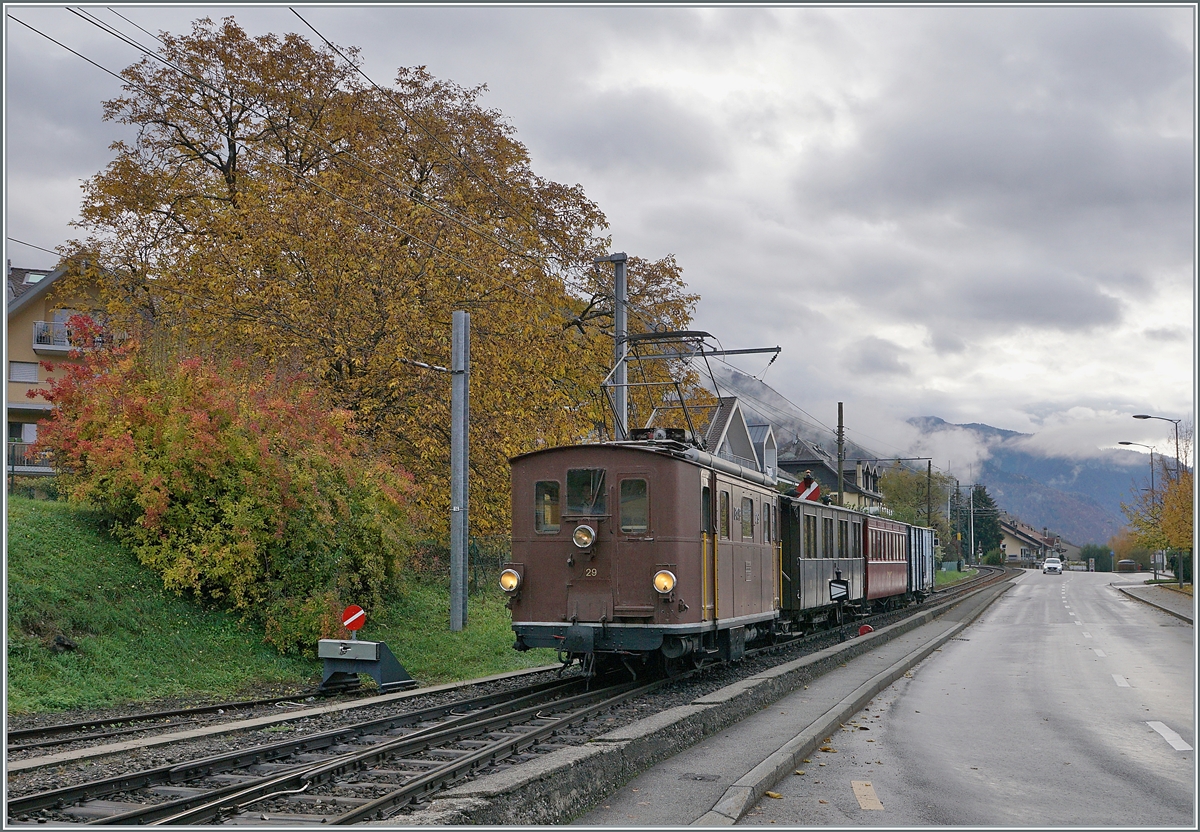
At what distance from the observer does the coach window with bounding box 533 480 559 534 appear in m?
14.6

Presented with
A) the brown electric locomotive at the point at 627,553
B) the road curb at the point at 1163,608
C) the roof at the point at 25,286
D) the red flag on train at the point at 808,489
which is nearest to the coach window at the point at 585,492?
the brown electric locomotive at the point at 627,553

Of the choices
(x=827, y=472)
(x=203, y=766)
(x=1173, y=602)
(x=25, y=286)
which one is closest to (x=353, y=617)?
(x=203, y=766)

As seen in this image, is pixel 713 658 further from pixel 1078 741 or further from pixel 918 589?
pixel 918 589

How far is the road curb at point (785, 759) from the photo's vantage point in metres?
7.11

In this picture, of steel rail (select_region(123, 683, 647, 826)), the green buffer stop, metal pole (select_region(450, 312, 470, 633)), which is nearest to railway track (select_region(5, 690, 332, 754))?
the green buffer stop

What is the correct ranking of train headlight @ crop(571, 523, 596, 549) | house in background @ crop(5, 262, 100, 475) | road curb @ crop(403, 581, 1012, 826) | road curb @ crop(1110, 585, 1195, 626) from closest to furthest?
A: road curb @ crop(403, 581, 1012, 826)
train headlight @ crop(571, 523, 596, 549)
road curb @ crop(1110, 585, 1195, 626)
house in background @ crop(5, 262, 100, 475)

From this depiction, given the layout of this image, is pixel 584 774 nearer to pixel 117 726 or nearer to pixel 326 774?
pixel 326 774

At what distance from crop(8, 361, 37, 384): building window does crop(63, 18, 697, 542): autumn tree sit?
2217 cm

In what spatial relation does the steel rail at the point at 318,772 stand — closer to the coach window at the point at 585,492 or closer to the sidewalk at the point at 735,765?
the sidewalk at the point at 735,765

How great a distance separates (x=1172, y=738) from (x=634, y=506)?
6.58 meters

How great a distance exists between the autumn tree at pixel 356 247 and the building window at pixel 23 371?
2217cm

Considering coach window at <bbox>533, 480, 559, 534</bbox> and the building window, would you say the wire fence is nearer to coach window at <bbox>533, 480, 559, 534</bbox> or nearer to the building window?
coach window at <bbox>533, 480, 559, 534</bbox>

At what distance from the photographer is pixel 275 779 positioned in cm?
802

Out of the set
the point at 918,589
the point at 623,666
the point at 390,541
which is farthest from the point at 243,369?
the point at 918,589
